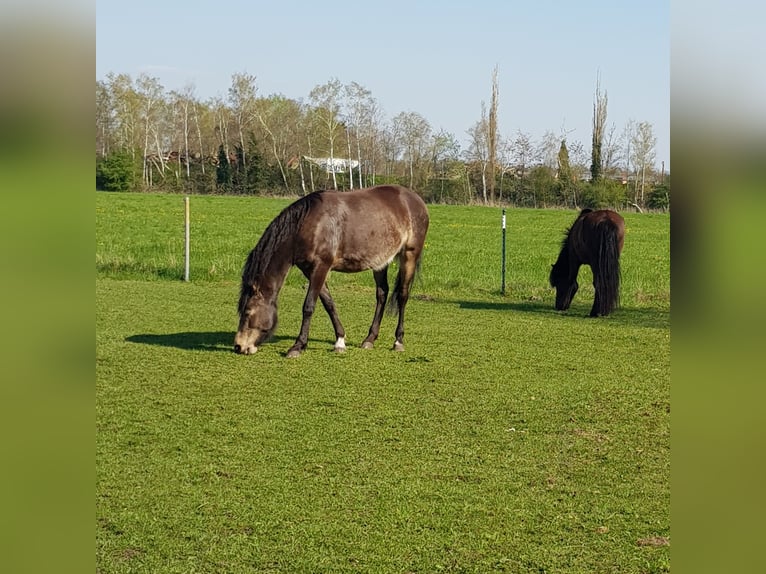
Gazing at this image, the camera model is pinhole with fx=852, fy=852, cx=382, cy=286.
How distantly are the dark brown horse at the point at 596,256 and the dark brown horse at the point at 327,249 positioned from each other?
9.27 ft

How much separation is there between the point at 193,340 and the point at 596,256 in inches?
203

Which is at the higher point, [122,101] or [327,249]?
[122,101]

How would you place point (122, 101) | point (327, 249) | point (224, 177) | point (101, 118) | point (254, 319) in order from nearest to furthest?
point (101, 118)
point (122, 101)
point (254, 319)
point (327, 249)
point (224, 177)

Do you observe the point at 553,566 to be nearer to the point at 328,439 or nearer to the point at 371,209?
the point at 328,439

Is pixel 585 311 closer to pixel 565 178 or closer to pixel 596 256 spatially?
pixel 596 256

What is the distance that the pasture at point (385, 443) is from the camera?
3717mm

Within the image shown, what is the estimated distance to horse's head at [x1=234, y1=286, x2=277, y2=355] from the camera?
26.7 feet

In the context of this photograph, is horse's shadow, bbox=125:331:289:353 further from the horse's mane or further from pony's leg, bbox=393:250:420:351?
pony's leg, bbox=393:250:420:351

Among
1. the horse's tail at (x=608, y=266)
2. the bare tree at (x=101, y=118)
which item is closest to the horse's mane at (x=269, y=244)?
the horse's tail at (x=608, y=266)

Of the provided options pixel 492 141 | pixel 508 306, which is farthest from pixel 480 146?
pixel 508 306

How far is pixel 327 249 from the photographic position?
8.36m
